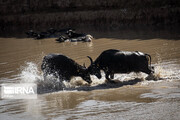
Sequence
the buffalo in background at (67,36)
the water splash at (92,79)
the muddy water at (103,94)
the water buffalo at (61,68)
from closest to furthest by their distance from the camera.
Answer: the muddy water at (103,94), the water splash at (92,79), the water buffalo at (61,68), the buffalo in background at (67,36)

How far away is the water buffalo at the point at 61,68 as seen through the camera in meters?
8.57

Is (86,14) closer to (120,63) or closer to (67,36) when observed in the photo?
(67,36)

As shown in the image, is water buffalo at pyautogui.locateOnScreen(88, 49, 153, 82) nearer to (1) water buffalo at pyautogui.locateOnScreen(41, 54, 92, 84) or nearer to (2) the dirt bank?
(1) water buffalo at pyautogui.locateOnScreen(41, 54, 92, 84)

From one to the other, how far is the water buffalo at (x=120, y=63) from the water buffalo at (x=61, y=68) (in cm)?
36

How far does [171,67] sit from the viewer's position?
9516 mm

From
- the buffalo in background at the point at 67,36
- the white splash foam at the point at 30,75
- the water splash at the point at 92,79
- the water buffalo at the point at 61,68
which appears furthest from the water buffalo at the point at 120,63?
the buffalo in background at the point at 67,36

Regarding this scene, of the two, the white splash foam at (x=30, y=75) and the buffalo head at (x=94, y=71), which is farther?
Answer: the white splash foam at (x=30, y=75)

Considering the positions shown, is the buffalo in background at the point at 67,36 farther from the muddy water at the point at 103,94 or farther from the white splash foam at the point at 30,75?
the white splash foam at the point at 30,75

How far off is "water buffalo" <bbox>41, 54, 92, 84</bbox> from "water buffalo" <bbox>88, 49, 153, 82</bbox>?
36cm

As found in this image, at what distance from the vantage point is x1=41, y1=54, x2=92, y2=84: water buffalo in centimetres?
857

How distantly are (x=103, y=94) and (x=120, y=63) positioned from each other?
1430 mm

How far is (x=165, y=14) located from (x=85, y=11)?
203 inches

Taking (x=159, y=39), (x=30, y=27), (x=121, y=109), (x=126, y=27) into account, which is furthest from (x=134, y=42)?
(x=30, y=27)

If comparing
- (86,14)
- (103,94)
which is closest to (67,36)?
(86,14)
